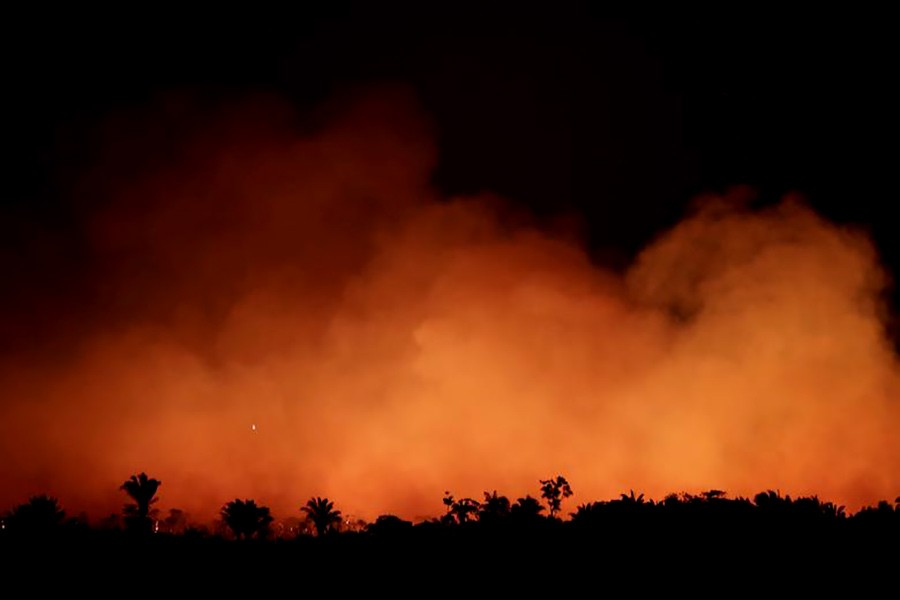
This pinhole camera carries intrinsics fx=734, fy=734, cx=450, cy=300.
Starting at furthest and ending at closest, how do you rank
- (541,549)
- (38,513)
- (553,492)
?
1. (553,492)
2. (38,513)
3. (541,549)

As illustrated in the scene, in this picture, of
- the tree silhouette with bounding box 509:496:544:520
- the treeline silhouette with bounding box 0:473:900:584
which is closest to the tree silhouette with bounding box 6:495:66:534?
the treeline silhouette with bounding box 0:473:900:584

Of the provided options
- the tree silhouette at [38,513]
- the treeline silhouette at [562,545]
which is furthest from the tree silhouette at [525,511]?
the tree silhouette at [38,513]

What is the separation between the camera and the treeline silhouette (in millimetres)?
13219

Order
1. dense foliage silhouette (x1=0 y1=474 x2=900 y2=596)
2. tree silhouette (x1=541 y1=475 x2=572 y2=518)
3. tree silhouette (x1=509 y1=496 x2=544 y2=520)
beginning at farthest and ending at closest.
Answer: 1. tree silhouette (x1=541 y1=475 x2=572 y2=518)
2. tree silhouette (x1=509 y1=496 x2=544 y2=520)
3. dense foliage silhouette (x1=0 y1=474 x2=900 y2=596)

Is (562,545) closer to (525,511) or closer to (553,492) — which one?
(525,511)

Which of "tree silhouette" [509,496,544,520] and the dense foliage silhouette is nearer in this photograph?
the dense foliage silhouette

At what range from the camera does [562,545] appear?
14.8m

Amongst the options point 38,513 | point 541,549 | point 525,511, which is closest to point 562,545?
point 541,549

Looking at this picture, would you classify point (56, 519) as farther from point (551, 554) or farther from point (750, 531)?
point (750, 531)

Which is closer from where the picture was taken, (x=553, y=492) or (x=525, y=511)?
(x=525, y=511)

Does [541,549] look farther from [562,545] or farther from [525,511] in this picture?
[525,511]

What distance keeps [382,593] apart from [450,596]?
116 centimetres

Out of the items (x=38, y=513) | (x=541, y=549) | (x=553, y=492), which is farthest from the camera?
(x=553, y=492)

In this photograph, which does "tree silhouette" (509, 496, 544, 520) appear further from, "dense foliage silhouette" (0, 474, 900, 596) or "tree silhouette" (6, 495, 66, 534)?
"tree silhouette" (6, 495, 66, 534)
